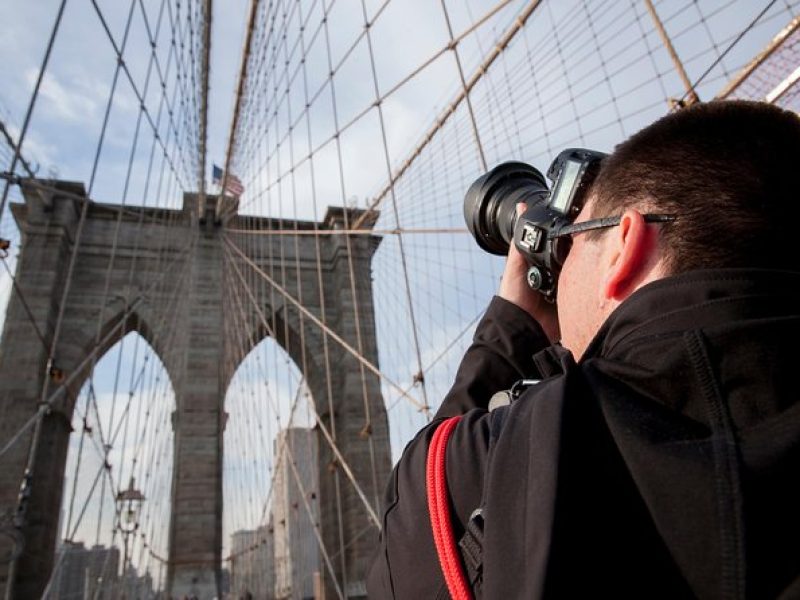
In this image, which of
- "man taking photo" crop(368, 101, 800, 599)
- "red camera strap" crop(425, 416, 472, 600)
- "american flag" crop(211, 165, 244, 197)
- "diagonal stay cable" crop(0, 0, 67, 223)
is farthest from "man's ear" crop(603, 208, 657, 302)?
"american flag" crop(211, 165, 244, 197)

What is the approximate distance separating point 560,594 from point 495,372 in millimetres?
256

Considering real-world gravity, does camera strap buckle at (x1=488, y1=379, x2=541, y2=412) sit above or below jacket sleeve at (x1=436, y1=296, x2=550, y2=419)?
below

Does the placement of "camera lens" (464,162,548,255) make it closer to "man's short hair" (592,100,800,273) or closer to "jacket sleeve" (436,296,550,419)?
"jacket sleeve" (436,296,550,419)

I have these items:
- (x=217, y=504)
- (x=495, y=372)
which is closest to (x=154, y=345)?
(x=217, y=504)

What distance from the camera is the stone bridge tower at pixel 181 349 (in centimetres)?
636

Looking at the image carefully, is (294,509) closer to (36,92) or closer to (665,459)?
(36,92)

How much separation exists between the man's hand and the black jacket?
20 centimetres

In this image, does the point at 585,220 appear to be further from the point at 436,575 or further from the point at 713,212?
the point at 436,575

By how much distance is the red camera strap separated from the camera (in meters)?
0.30

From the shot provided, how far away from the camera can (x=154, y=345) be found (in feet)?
25.0

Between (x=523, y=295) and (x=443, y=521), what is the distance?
24cm

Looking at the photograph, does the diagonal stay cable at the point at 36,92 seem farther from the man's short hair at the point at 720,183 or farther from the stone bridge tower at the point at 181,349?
the stone bridge tower at the point at 181,349

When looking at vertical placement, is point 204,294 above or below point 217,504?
above

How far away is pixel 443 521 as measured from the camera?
1.05 feet
